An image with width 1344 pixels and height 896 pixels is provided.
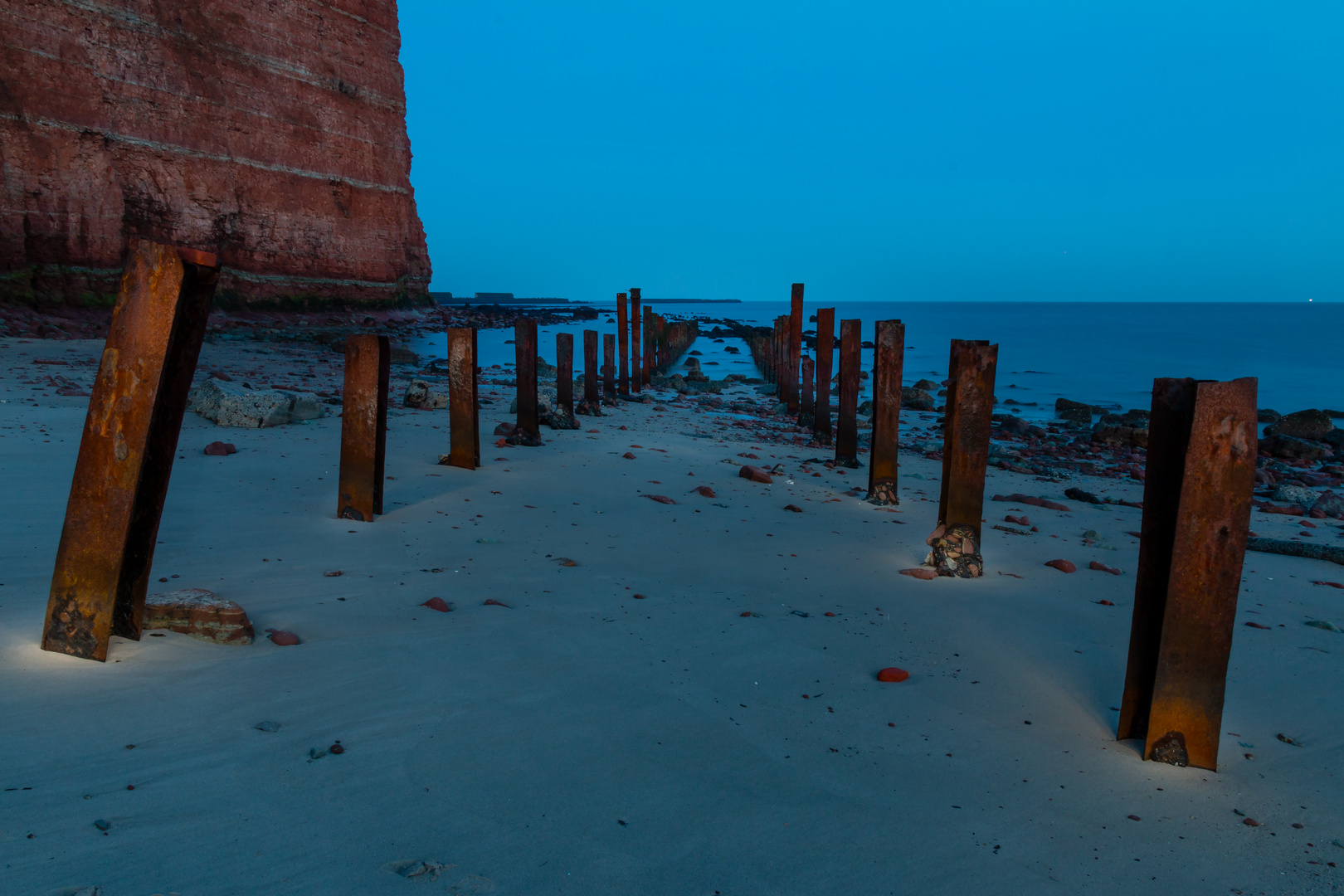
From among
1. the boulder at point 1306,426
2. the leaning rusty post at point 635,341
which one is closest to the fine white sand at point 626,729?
the boulder at point 1306,426

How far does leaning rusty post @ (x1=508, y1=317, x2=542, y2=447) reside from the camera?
891cm

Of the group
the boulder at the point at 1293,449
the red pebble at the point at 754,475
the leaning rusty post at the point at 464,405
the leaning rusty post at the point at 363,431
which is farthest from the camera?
the boulder at the point at 1293,449

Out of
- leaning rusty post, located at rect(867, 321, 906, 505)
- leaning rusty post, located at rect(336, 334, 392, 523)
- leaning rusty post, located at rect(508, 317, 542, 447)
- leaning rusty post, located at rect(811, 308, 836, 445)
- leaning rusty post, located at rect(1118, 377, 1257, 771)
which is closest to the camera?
leaning rusty post, located at rect(1118, 377, 1257, 771)

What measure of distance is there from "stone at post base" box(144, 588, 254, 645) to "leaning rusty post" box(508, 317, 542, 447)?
5.76 metres

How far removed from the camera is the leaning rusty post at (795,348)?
16047 millimetres

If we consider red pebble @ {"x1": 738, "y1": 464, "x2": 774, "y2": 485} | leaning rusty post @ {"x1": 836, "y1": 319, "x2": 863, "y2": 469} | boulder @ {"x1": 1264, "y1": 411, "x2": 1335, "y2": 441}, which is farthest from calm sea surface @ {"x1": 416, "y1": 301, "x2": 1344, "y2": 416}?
red pebble @ {"x1": 738, "y1": 464, "x2": 774, "y2": 485}

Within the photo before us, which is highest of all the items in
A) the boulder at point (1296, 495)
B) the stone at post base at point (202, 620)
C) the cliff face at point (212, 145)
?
the cliff face at point (212, 145)

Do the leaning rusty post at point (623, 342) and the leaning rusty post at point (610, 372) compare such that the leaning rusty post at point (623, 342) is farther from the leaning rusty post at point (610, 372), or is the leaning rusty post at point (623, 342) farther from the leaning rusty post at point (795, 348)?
the leaning rusty post at point (795, 348)

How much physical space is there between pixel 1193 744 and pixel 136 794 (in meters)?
3.18

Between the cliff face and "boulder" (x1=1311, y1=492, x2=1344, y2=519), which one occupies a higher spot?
the cliff face

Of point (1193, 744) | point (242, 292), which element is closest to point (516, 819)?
point (1193, 744)

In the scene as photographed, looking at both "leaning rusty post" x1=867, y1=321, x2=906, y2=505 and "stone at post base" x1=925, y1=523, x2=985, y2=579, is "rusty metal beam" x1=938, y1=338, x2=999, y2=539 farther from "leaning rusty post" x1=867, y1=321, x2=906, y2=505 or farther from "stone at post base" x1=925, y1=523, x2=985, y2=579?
"leaning rusty post" x1=867, y1=321, x2=906, y2=505

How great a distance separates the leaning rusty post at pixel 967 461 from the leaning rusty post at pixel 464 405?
4.05 m

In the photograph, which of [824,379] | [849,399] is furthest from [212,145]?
[849,399]
